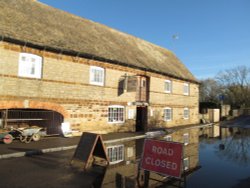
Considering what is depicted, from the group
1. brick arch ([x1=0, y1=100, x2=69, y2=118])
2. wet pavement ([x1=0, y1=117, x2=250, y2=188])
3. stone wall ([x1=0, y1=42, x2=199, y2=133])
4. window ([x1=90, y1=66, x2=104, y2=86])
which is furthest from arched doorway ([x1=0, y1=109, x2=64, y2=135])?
wet pavement ([x1=0, y1=117, x2=250, y2=188])

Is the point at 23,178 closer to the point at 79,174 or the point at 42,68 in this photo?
the point at 79,174

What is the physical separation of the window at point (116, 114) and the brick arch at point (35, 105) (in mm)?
4090

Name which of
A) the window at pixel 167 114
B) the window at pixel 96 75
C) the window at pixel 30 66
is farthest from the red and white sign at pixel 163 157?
the window at pixel 167 114

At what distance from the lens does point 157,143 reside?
6.83 meters

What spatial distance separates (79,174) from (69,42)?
35.1 ft

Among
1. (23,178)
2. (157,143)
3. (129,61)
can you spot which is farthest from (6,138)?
(129,61)

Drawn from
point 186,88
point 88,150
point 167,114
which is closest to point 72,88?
point 88,150

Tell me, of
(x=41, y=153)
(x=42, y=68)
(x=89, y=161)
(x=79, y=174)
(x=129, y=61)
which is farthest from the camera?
(x=129, y=61)

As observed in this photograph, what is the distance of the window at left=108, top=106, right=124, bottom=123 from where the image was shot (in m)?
18.4

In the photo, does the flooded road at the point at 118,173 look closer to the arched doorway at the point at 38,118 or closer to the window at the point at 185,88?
the arched doorway at the point at 38,118

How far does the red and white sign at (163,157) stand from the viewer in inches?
249

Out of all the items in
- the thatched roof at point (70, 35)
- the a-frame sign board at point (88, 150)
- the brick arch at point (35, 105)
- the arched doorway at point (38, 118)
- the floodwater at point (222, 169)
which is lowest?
the floodwater at point (222, 169)

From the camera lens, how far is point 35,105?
13.9 m

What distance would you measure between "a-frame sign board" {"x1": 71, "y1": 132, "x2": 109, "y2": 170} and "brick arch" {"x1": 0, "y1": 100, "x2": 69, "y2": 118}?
20.2ft
